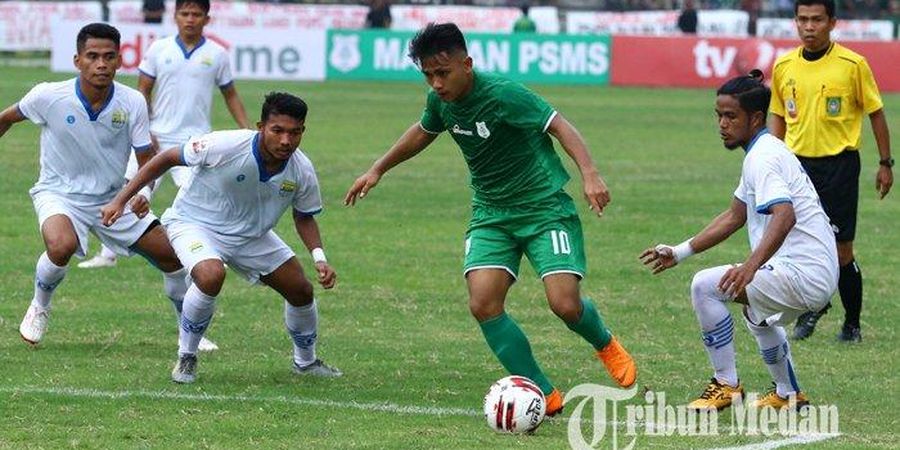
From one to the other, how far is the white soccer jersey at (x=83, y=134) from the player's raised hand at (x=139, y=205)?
3.07 feet

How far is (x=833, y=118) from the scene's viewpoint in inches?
450

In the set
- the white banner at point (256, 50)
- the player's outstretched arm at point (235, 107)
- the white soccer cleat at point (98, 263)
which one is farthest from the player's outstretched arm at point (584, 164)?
the white banner at point (256, 50)

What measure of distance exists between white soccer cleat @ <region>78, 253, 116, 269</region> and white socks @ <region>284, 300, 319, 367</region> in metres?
4.89

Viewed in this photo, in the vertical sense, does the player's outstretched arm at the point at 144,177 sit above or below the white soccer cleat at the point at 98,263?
above

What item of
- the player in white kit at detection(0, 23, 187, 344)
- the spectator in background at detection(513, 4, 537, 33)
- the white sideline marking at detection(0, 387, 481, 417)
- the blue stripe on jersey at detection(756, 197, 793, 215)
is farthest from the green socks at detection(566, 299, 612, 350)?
the spectator in background at detection(513, 4, 537, 33)

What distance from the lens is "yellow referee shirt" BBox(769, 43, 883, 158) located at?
37.3 feet

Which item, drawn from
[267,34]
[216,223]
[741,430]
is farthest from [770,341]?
[267,34]

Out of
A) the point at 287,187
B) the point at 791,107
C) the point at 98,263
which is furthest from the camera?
the point at 98,263

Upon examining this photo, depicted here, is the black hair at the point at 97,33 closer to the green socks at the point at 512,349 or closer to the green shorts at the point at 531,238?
the green shorts at the point at 531,238

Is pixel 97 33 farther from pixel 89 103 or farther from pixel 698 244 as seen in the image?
pixel 698 244

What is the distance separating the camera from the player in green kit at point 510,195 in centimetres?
882

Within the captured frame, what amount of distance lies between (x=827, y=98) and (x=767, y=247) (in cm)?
334

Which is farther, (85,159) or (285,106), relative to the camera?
(85,159)

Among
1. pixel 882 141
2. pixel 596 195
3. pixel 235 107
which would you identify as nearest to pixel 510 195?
pixel 596 195
